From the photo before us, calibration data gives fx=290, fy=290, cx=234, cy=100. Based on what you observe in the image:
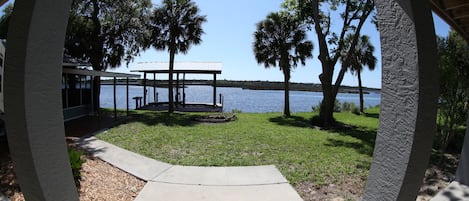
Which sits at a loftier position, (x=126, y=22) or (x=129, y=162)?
(x=126, y=22)

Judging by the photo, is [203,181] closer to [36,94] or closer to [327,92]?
[36,94]

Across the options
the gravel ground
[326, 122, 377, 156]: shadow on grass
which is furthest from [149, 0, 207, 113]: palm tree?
the gravel ground

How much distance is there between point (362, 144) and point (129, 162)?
792 centimetres

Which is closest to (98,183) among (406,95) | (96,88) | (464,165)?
(406,95)

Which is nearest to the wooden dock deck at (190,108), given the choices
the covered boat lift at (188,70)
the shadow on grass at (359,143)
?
the covered boat lift at (188,70)

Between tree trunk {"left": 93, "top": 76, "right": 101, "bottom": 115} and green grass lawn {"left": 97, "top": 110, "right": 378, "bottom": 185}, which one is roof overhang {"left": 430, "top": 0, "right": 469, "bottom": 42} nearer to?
green grass lawn {"left": 97, "top": 110, "right": 378, "bottom": 185}

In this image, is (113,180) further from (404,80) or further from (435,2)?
(435,2)

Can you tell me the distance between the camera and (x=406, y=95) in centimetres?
203

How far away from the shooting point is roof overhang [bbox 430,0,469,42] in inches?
180

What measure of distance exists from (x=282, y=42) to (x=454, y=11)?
15673 mm

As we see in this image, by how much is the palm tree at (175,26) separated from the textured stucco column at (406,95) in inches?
760

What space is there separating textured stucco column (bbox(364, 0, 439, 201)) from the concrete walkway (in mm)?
3209

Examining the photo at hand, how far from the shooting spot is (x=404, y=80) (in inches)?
80.1

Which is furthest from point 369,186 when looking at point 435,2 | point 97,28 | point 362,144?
point 97,28
